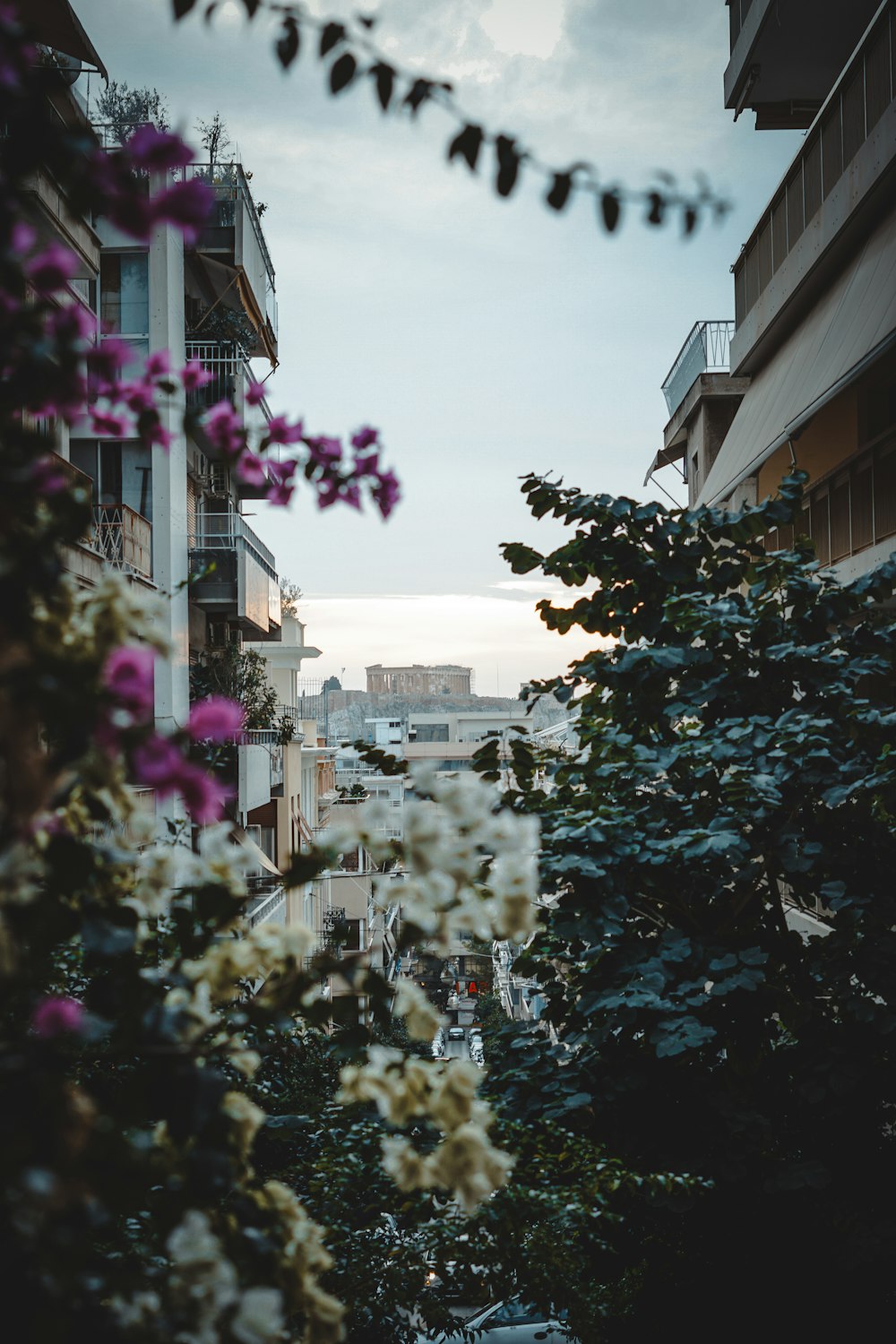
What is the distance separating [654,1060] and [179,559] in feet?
35.6

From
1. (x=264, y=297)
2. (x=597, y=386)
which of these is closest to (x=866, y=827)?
(x=597, y=386)

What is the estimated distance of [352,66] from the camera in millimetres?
1963

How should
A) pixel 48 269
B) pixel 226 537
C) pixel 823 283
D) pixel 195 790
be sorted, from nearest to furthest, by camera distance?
pixel 195 790, pixel 48 269, pixel 823 283, pixel 226 537

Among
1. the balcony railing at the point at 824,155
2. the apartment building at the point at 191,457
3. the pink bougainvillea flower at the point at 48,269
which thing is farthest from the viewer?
the apartment building at the point at 191,457

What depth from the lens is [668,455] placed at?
19.8 m

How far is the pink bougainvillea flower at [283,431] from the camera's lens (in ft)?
8.49

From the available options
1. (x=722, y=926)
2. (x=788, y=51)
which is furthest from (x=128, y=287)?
(x=722, y=926)

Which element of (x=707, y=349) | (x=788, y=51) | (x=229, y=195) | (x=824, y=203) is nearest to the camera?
(x=824, y=203)

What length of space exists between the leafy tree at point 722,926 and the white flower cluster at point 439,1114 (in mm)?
2425

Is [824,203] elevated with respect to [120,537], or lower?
elevated

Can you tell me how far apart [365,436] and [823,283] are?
8812 millimetres

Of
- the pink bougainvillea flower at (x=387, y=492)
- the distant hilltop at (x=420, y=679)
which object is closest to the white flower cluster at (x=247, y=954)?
the pink bougainvillea flower at (x=387, y=492)

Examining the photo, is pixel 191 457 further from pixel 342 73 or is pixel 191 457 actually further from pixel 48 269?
pixel 48 269

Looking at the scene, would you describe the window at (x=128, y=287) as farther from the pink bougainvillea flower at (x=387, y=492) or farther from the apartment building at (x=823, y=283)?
the pink bougainvillea flower at (x=387, y=492)
